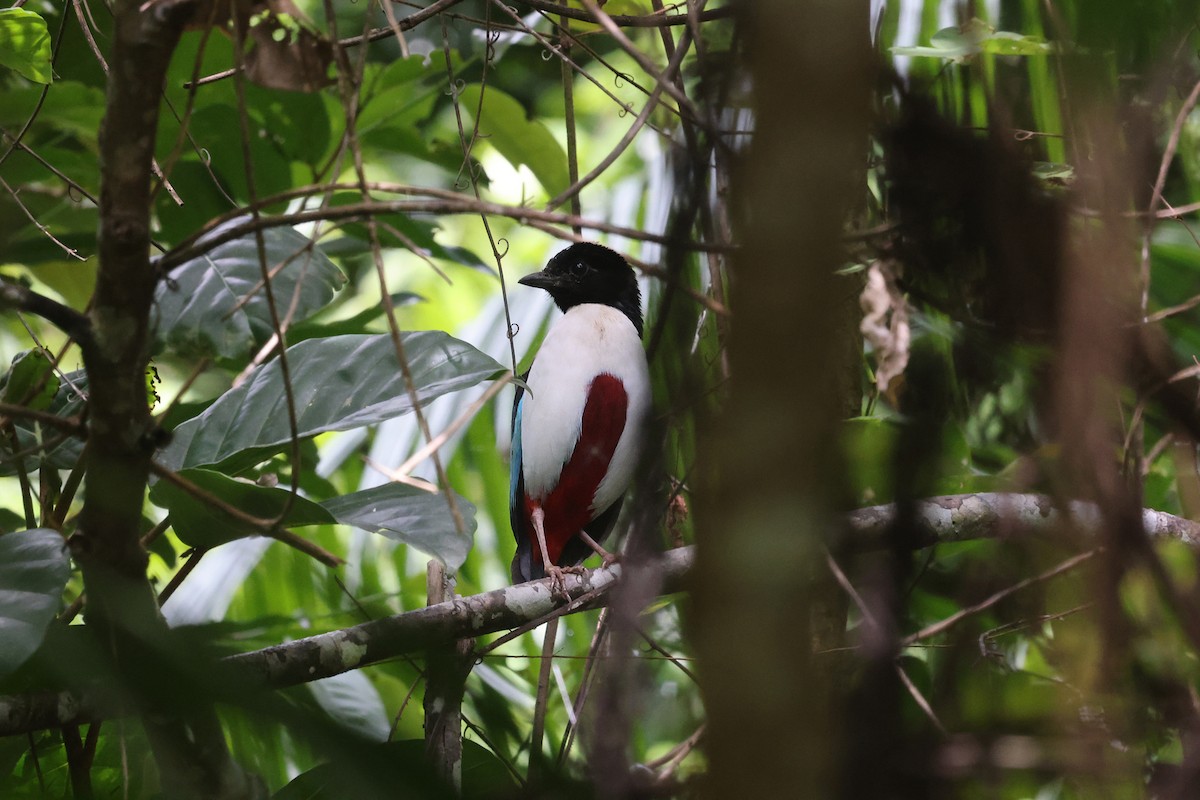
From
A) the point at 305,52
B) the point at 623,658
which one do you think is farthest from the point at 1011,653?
the point at 305,52

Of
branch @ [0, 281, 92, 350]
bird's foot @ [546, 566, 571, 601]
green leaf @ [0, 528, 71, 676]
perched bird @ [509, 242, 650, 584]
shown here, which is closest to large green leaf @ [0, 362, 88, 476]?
green leaf @ [0, 528, 71, 676]

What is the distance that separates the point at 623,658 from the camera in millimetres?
738

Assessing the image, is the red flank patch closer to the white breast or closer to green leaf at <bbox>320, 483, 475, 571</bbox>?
the white breast

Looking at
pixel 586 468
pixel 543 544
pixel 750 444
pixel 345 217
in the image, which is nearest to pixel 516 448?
pixel 586 468

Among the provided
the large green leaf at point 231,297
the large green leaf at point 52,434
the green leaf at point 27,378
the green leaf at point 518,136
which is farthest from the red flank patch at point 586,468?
the green leaf at point 27,378

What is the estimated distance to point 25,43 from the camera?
6.33ft

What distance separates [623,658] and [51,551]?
0.90m

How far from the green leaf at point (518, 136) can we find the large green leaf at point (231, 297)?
1.18 m

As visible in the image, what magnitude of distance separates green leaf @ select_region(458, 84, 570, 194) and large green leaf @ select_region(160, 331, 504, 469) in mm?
1513

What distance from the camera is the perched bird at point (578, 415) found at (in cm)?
334

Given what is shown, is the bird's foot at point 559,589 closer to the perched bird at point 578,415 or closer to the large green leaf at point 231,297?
the perched bird at point 578,415

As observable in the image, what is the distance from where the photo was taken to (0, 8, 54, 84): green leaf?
74.7 inches

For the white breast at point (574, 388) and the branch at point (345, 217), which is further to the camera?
the white breast at point (574, 388)

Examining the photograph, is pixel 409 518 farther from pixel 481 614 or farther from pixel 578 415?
pixel 578 415
